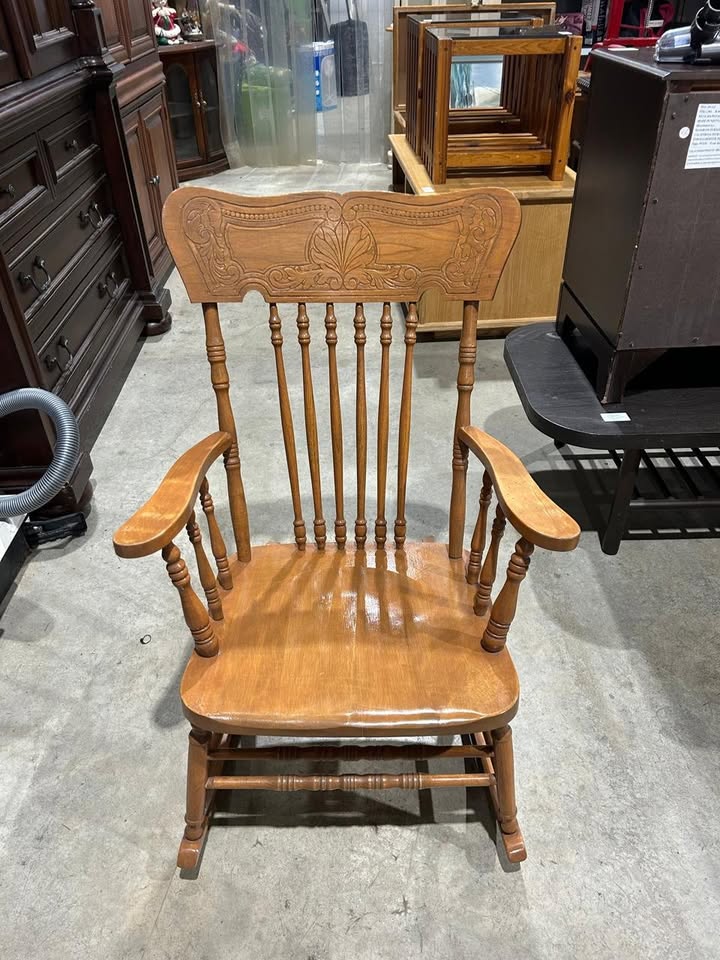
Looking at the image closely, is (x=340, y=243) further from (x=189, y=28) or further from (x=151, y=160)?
(x=189, y=28)

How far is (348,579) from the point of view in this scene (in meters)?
1.25

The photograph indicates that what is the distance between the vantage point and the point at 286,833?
128 centimetres

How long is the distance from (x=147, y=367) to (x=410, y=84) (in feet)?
5.83

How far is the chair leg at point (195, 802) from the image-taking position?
1.14 metres

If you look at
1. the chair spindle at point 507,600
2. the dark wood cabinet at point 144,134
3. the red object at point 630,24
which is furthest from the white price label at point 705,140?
the red object at point 630,24

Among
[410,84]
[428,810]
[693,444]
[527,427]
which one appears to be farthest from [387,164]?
[428,810]

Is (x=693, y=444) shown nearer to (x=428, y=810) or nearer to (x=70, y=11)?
(x=428, y=810)

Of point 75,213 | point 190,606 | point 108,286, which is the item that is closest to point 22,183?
point 75,213

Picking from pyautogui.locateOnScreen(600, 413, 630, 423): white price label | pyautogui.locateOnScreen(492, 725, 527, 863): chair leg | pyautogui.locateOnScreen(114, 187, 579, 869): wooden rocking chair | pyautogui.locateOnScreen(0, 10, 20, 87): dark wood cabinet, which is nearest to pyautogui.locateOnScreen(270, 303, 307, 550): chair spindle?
pyautogui.locateOnScreen(114, 187, 579, 869): wooden rocking chair

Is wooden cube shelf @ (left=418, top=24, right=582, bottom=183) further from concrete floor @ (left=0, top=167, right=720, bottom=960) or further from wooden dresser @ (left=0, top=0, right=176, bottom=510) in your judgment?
concrete floor @ (left=0, top=167, right=720, bottom=960)

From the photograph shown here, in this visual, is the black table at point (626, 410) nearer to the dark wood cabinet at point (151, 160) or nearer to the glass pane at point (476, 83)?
the dark wood cabinet at point (151, 160)

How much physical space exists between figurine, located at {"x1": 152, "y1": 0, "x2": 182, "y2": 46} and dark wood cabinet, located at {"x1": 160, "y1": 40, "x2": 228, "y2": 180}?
11 centimetres

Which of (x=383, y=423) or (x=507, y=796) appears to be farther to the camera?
(x=383, y=423)

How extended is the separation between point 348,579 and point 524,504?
1.34ft
